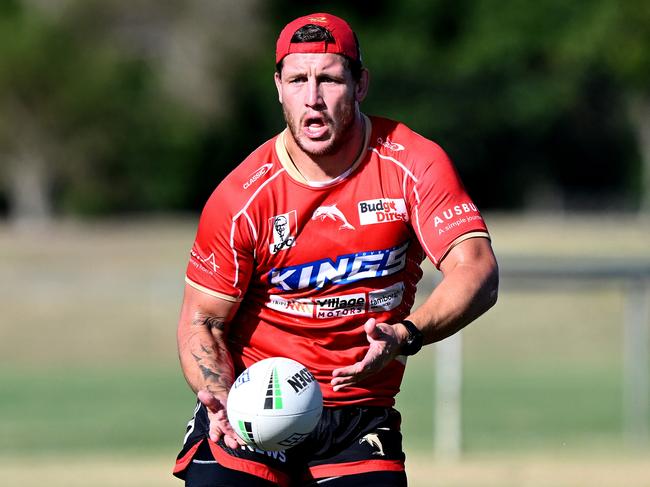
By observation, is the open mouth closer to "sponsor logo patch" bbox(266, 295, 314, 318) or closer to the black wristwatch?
"sponsor logo patch" bbox(266, 295, 314, 318)

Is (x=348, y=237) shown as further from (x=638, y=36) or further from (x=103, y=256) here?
(x=638, y=36)


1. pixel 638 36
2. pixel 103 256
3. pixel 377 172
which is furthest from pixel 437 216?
pixel 638 36

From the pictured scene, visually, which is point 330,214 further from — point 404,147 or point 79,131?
point 79,131

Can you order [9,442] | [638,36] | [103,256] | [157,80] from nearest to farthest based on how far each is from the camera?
[9,442], [103,256], [638,36], [157,80]

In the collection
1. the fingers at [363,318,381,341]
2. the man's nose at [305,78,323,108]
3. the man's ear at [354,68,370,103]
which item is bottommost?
the fingers at [363,318,381,341]

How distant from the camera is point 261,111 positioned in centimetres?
5991

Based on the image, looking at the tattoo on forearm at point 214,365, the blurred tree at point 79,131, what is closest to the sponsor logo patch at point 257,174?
the tattoo on forearm at point 214,365

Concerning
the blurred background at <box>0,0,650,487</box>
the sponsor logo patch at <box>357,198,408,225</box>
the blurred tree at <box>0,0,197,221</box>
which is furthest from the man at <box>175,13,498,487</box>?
the blurred tree at <box>0,0,197,221</box>

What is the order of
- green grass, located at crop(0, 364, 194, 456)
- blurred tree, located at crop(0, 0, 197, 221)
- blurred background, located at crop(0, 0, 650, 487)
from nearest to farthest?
green grass, located at crop(0, 364, 194, 456), blurred background, located at crop(0, 0, 650, 487), blurred tree, located at crop(0, 0, 197, 221)

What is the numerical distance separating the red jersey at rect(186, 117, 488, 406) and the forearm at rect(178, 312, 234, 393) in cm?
15

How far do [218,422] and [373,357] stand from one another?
817mm

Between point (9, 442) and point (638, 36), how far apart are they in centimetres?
2766

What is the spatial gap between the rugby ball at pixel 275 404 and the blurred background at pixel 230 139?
18.4 metres

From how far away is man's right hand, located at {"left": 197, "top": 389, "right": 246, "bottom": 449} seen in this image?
219 inches
